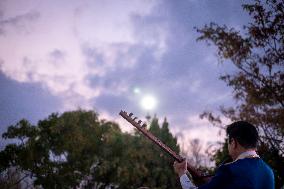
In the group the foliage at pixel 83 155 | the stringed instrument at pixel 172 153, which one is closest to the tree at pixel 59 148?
the foliage at pixel 83 155

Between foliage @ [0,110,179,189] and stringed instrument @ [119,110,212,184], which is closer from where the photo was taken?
stringed instrument @ [119,110,212,184]

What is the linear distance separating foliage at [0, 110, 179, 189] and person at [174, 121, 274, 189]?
26.7m

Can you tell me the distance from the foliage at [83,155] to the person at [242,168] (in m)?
26.7

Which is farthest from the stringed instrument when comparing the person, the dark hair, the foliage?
the foliage

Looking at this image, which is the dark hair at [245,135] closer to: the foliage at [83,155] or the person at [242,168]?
the person at [242,168]

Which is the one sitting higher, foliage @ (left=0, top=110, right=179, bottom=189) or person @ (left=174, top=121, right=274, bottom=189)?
foliage @ (left=0, top=110, right=179, bottom=189)

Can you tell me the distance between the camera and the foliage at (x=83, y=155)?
2989 centimetres

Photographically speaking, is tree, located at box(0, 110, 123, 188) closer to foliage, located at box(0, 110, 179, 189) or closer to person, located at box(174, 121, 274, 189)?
foliage, located at box(0, 110, 179, 189)

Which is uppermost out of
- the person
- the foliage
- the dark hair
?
the foliage

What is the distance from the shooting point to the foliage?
29.9 meters

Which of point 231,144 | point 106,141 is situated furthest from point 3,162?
point 231,144

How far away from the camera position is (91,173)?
3228cm

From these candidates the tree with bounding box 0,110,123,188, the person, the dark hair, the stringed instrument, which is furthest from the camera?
the tree with bounding box 0,110,123,188

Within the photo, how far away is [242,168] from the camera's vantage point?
2973 mm
